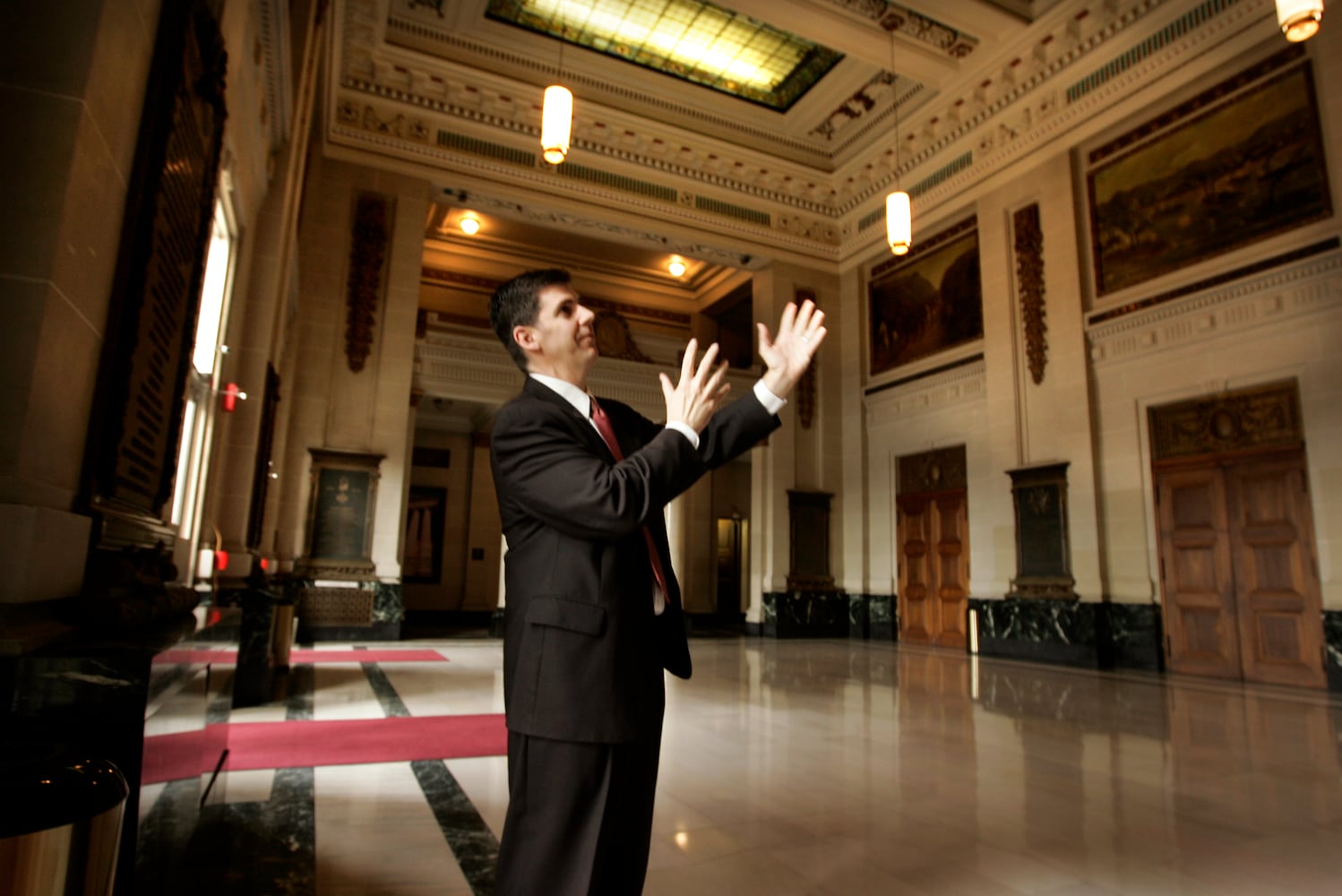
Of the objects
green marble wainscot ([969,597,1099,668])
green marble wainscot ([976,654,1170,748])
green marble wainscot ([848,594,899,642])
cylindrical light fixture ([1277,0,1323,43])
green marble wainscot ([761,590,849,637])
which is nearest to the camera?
cylindrical light fixture ([1277,0,1323,43])

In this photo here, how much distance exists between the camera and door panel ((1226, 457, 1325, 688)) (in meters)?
7.54

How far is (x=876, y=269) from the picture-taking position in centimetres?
1367

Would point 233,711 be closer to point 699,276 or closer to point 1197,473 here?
point 1197,473

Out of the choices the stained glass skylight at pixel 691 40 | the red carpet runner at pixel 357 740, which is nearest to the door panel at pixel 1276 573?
the red carpet runner at pixel 357 740

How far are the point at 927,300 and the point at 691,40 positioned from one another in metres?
5.29

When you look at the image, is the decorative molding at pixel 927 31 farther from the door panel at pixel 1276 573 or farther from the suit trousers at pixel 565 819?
the suit trousers at pixel 565 819

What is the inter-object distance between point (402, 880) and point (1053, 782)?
8.82ft

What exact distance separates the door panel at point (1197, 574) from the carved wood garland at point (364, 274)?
1006 cm

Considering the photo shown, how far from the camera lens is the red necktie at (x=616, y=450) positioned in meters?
1.39

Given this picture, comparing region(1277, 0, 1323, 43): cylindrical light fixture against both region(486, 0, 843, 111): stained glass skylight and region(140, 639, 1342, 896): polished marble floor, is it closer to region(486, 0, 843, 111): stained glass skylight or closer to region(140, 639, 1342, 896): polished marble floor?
region(140, 639, 1342, 896): polished marble floor

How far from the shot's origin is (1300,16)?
3.88 m

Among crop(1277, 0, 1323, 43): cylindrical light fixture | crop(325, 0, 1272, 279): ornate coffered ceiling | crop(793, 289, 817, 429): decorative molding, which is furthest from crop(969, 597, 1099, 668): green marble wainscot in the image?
crop(1277, 0, 1323, 43): cylindrical light fixture

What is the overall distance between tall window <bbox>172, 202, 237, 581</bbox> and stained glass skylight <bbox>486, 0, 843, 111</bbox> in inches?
276

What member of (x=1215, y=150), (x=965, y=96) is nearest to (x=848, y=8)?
(x=965, y=96)
